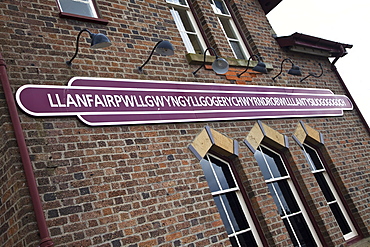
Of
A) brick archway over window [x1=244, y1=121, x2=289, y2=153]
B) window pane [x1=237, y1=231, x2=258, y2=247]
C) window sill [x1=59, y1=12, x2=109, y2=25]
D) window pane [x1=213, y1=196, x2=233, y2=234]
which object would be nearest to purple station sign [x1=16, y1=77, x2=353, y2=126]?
brick archway over window [x1=244, y1=121, x2=289, y2=153]

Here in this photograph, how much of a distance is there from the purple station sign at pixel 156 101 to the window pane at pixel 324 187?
4.30ft

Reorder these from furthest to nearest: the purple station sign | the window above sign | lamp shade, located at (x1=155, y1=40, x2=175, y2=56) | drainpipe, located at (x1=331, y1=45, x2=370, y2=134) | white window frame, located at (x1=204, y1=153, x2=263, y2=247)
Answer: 1. drainpipe, located at (x1=331, y1=45, x2=370, y2=134)
2. white window frame, located at (x1=204, y1=153, x2=263, y2=247)
3. the window above sign
4. lamp shade, located at (x1=155, y1=40, x2=175, y2=56)
5. the purple station sign

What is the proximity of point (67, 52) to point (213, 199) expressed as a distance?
9.66 ft

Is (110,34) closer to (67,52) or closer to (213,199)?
(67,52)

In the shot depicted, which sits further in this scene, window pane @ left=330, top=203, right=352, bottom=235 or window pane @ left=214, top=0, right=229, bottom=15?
window pane @ left=214, top=0, right=229, bottom=15

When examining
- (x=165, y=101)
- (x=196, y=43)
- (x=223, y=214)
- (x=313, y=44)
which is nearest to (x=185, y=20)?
(x=196, y=43)

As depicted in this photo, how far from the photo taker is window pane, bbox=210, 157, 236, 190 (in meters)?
6.30

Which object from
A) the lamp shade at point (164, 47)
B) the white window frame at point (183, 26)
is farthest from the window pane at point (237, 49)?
the lamp shade at point (164, 47)

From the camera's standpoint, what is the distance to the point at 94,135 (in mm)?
5023

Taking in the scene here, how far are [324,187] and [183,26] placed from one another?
4.39 metres

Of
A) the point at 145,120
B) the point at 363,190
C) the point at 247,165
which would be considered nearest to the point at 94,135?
the point at 145,120

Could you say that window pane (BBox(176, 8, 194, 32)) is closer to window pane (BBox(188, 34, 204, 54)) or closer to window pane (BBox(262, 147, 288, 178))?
window pane (BBox(188, 34, 204, 54))

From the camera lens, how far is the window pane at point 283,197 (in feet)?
22.7

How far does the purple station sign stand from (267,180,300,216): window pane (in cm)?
130
